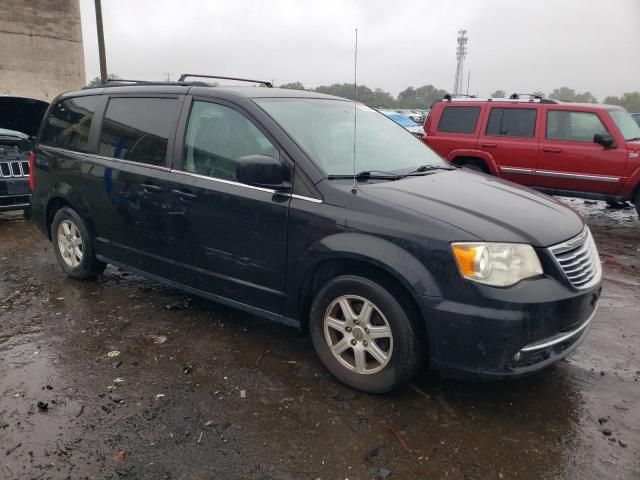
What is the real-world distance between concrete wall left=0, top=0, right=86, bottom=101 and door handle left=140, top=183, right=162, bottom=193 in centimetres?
2159

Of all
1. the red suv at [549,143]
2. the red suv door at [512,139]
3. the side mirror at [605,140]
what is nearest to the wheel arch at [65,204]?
the red suv at [549,143]

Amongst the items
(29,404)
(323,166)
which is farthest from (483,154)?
(29,404)

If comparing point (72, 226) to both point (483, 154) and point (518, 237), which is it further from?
point (483, 154)

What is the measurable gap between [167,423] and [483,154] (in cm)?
720

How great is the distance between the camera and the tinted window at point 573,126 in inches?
307

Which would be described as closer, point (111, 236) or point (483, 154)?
point (111, 236)

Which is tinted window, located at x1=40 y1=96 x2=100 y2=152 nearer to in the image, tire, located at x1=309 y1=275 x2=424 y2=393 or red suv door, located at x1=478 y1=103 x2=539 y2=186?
tire, located at x1=309 y1=275 x2=424 y2=393

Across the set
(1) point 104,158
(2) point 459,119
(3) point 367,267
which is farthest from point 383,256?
(2) point 459,119

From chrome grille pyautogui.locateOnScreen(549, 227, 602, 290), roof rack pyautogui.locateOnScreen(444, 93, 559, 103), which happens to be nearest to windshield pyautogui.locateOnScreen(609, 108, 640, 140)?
roof rack pyautogui.locateOnScreen(444, 93, 559, 103)

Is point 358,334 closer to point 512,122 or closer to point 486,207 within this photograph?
point 486,207

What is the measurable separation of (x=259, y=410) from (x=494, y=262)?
5.06 ft

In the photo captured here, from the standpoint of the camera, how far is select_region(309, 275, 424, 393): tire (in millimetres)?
2812

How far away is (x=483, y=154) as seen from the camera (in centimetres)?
854

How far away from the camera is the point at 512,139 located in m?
8.36
